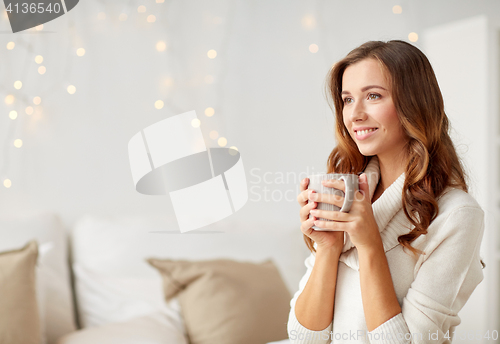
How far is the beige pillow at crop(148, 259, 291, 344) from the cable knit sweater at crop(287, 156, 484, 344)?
0.67 metres

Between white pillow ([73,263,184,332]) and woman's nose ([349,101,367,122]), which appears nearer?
woman's nose ([349,101,367,122])

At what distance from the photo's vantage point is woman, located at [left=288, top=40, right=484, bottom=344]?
819mm

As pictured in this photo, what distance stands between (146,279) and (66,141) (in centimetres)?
74

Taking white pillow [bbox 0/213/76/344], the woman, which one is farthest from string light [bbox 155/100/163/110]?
the woman

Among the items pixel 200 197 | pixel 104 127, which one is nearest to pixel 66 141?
pixel 104 127

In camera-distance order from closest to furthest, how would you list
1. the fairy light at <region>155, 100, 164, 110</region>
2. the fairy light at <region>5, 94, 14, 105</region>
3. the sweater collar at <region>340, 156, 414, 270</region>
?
the sweater collar at <region>340, 156, 414, 270</region>
the fairy light at <region>5, 94, 14, 105</region>
the fairy light at <region>155, 100, 164, 110</region>

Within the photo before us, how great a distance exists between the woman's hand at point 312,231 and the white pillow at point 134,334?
810 millimetres

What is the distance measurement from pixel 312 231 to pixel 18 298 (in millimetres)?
1070

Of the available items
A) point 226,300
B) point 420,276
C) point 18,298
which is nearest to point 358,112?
point 420,276

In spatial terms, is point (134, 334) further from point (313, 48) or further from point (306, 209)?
point (313, 48)

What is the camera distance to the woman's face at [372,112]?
0.89 meters

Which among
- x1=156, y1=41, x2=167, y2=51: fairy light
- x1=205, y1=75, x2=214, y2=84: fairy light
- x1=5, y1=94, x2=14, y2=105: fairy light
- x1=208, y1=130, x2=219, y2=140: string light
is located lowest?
x1=208, y1=130, x2=219, y2=140: string light

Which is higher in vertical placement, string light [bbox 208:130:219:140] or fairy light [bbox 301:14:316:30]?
fairy light [bbox 301:14:316:30]

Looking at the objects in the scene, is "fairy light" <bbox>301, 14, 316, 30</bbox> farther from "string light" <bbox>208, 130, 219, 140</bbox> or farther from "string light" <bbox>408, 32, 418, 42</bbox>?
"string light" <bbox>208, 130, 219, 140</bbox>
